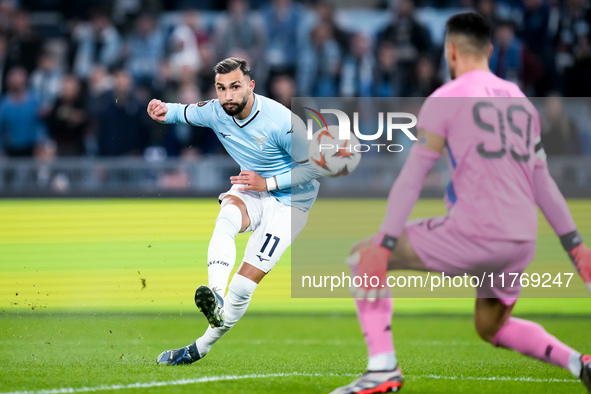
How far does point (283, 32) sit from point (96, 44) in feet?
10.8

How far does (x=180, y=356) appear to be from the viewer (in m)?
7.03

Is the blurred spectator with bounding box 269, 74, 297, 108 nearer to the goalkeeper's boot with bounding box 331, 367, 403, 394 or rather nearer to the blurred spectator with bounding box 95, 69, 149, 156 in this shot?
the blurred spectator with bounding box 95, 69, 149, 156

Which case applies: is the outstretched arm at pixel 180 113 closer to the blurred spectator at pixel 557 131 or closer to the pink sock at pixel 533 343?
the pink sock at pixel 533 343

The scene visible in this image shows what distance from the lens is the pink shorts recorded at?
15.9ft

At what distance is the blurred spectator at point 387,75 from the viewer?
12.9 metres

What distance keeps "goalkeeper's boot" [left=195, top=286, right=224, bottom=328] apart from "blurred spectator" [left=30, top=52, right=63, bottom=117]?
852 cm

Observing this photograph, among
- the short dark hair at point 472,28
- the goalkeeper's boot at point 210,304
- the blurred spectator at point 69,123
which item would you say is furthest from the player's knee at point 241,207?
the blurred spectator at point 69,123

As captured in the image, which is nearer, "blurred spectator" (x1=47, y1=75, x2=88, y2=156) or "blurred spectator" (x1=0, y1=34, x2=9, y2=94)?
"blurred spectator" (x1=47, y1=75, x2=88, y2=156)

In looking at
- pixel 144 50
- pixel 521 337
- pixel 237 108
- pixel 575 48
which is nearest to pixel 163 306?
pixel 144 50

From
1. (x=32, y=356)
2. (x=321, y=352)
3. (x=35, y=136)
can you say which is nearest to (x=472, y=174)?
(x=321, y=352)

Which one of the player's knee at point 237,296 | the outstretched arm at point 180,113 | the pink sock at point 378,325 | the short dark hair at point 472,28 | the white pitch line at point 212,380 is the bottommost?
the white pitch line at point 212,380

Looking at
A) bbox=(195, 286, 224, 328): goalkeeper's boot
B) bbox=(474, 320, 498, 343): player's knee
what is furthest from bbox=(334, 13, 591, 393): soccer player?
bbox=(195, 286, 224, 328): goalkeeper's boot

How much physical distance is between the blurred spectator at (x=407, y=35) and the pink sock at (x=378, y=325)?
8.77 meters

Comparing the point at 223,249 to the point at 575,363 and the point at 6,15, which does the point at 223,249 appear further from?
the point at 6,15
